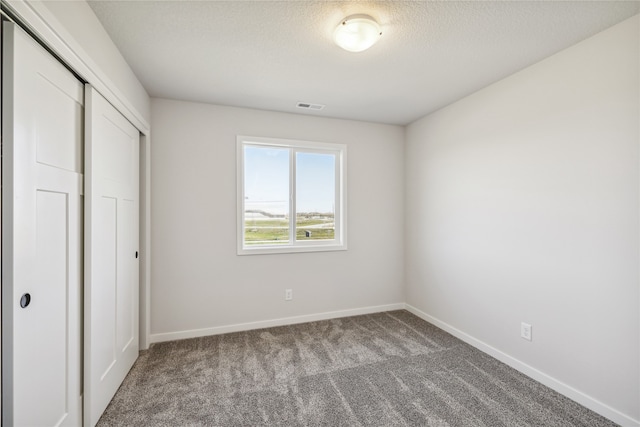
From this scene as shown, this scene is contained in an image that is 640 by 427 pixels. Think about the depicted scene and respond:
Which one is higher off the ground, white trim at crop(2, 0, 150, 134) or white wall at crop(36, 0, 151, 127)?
white wall at crop(36, 0, 151, 127)

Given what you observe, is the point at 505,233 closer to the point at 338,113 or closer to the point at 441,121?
the point at 441,121

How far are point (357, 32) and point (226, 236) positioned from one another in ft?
7.54

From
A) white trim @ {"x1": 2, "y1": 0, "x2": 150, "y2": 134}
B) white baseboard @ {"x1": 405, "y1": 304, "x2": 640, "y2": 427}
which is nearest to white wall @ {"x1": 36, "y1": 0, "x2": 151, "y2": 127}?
white trim @ {"x1": 2, "y1": 0, "x2": 150, "y2": 134}

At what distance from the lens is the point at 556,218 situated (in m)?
2.12

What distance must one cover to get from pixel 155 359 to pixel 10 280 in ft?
5.69

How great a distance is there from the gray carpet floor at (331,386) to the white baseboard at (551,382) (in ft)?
0.16

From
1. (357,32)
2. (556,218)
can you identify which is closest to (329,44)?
(357,32)

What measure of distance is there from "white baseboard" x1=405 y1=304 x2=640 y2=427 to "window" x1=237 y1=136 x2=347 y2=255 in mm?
1626

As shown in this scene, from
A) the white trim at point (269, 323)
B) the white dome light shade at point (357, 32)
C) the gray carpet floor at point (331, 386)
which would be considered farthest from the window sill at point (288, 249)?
the white dome light shade at point (357, 32)

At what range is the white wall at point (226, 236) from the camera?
2.92 m

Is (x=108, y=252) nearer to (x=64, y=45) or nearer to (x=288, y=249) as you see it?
(x=64, y=45)

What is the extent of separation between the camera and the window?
10.7ft

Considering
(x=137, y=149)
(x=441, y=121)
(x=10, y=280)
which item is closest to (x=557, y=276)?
(x=441, y=121)

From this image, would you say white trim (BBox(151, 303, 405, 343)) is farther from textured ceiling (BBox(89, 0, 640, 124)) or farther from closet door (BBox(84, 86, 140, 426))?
textured ceiling (BBox(89, 0, 640, 124))
